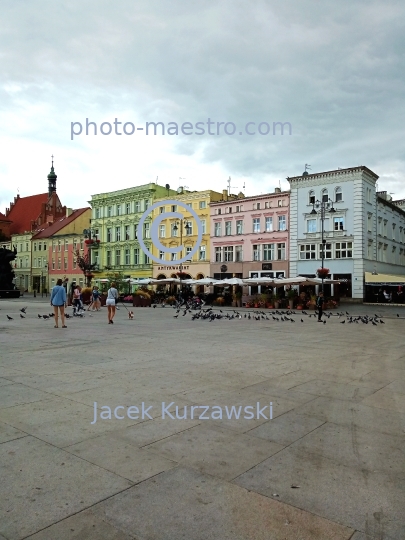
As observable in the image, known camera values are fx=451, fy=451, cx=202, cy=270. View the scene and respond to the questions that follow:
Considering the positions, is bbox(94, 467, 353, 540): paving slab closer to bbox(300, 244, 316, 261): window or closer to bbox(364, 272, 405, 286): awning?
bbox(364, 272, 405, 286): awning

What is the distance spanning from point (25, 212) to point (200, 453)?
10395 centimetres

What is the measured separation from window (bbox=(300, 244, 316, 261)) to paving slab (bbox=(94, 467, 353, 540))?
44703mm

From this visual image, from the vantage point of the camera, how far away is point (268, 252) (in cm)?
5069

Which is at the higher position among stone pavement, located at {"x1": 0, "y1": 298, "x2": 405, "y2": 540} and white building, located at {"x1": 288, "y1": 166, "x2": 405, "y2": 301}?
white building, located at {"x1": 288, "y1": 166, "x2": 405, "y2": 301}

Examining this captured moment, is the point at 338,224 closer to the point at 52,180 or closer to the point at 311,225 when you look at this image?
the point at 311,225

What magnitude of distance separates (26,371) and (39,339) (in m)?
5.00

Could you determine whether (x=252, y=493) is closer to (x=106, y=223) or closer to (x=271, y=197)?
(x=271, y=197)

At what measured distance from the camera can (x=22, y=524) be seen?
305 centimetres

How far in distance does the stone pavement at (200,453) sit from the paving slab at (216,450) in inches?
0.8

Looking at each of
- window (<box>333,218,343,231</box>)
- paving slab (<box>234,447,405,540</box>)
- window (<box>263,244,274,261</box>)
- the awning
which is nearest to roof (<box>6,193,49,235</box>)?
window (<box>263,244,274,261</box>)

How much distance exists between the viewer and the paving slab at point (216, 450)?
4047mm


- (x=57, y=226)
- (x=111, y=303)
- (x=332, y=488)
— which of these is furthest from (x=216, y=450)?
(x=57, y=226)

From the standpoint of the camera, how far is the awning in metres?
40.8

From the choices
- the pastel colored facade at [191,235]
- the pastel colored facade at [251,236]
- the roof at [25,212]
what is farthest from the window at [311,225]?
the roof at [25,212]
